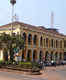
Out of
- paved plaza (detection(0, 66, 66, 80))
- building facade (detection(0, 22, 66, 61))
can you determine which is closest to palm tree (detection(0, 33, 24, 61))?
paved plaza (detection(0, 66, 66, 80))

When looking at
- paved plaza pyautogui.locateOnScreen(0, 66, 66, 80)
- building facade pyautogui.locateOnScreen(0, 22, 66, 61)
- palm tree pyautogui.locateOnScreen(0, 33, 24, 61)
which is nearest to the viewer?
paved plaza pyautogui.locateOnScreen(0, 66, 66, 80)

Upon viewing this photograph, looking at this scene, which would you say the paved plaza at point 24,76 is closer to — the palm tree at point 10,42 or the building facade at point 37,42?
the palm tree at point 10,42

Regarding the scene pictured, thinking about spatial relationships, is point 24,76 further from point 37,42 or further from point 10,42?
point 37,42

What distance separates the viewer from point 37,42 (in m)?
44.9

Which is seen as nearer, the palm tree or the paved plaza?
the paved plaza

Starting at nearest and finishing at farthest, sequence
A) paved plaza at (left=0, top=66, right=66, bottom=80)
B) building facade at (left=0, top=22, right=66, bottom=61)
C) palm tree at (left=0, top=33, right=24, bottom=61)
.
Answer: paved plaza at (left=0, top=66, right=66, bottom=80)
palm tree at (left=0, top=33, right=24, bottom=61)
building facade at (left=0, top=22, right=66, bottom=61)

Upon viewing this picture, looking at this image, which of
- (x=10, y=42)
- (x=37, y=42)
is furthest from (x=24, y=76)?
(x=37, y=42)

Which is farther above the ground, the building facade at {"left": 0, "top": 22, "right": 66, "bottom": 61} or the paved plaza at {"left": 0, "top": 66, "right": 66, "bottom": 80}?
the building facade at {"left": 0, "top": 22, "right": 66, "bottom": 61}

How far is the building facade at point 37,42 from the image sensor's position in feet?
133

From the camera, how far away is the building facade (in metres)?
40.6

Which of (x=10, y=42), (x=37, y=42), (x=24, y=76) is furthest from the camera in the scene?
(x=37, y=42)

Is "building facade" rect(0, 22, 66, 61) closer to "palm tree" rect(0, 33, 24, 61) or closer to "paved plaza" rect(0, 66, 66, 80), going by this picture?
"palm tree" rect(0, 33, 24, 61)

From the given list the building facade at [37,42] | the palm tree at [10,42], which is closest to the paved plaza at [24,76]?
the palm tree at [10,42]

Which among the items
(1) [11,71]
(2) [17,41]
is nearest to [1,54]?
(2) [17,41]
